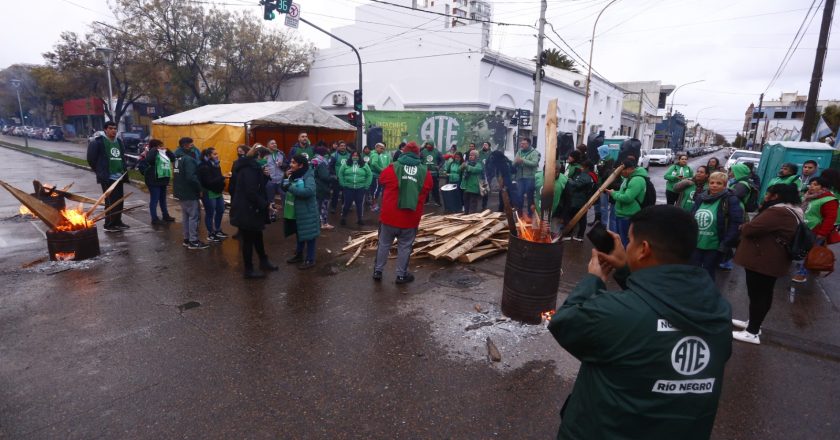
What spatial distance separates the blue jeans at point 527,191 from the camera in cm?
1005

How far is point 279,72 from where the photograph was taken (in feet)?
104

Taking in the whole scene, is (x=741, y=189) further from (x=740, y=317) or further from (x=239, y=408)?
(x=239, y=408)

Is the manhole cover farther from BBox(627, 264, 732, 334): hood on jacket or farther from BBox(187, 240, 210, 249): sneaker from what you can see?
BBox(627, 264, 732, 334): hood on jacket

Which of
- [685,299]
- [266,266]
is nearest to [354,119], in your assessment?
[266,266]

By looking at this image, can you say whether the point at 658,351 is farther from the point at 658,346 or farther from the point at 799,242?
the point at 799,242

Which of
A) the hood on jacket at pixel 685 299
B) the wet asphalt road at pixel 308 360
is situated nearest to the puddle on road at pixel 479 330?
the wet asphalt road at pixel 308 360

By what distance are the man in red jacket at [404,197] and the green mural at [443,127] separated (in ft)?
40.7

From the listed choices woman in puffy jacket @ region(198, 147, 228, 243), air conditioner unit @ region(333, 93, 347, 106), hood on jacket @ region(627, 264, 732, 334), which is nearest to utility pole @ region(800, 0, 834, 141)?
hood on jacket @ region(627, 264, 732, 334)

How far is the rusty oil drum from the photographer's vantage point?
4621 millimetres

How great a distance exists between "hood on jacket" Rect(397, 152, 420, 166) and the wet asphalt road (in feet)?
5.82

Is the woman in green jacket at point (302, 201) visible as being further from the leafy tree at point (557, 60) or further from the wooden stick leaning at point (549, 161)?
the leafy tree at point (557, 60)

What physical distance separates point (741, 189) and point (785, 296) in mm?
2171

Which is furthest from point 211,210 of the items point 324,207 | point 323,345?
point 323,345

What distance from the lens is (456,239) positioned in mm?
7582
